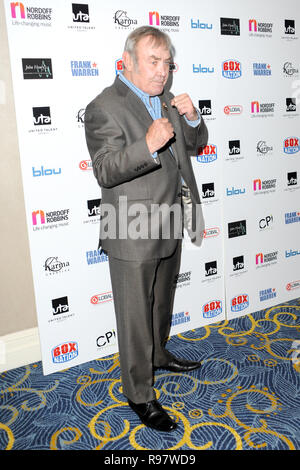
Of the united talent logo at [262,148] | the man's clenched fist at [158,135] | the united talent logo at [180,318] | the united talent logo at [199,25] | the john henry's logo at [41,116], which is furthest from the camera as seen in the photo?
the united talent logo at [262,148]

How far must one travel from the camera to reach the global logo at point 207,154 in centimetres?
334

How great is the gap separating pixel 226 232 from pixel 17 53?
204 cm

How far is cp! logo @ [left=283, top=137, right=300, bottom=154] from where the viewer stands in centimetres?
375

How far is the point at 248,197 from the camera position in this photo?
363 cm

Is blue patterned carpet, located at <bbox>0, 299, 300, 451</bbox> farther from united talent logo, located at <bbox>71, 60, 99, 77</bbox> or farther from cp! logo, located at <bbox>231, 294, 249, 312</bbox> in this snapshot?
united talent logo, located at <bbox>71, 60, 99, 77</bbox>

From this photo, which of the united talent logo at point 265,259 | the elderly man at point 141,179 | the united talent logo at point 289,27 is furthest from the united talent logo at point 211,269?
the united talent logo at point 289,27

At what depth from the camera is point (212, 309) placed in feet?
12.0

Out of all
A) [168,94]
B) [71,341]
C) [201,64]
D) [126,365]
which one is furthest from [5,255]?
[201,64]

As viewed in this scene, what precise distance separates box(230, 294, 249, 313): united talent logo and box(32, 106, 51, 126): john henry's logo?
6.91 ft

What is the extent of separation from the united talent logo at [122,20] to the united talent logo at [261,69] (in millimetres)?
A: 1120

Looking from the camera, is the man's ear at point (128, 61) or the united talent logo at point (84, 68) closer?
the man's ear at point (128, 61)

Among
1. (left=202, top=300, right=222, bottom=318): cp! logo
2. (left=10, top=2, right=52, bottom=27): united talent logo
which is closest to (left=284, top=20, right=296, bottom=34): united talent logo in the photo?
(left=10, top=2, right=52, bottom=27): united talent logo

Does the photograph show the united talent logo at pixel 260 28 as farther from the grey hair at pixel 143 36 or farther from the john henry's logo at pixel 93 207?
the john henry's logo at pixel 93 207
